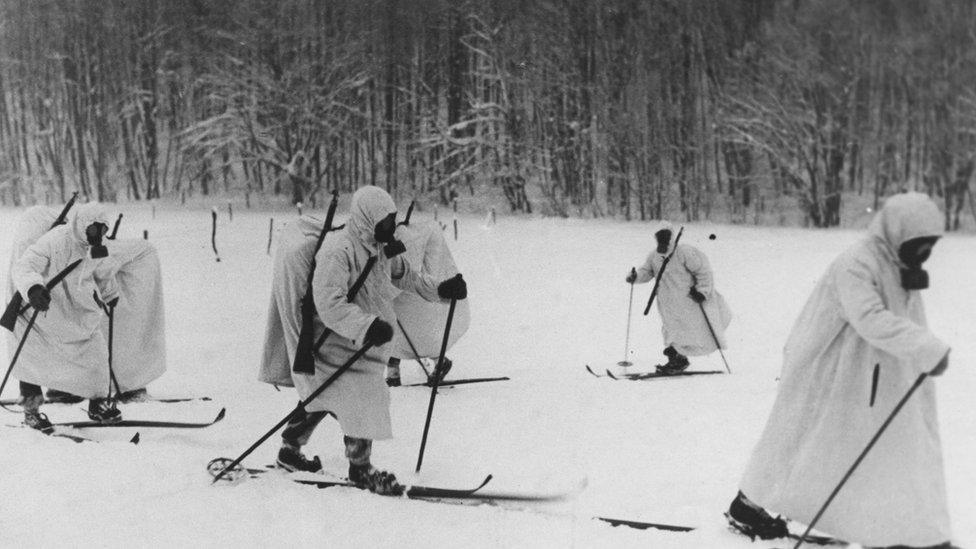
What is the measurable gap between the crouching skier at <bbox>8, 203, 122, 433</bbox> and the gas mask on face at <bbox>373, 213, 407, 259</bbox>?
7.23 ft

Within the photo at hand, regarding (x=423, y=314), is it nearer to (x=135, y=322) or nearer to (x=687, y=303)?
(x=135, y=322)

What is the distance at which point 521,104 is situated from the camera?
14234mm

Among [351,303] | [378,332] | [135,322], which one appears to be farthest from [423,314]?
[378,332]

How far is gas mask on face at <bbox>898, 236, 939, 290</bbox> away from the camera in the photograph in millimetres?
2605

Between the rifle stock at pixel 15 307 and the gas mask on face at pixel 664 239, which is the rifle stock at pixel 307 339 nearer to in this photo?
the rifle stock at pixel 15 307

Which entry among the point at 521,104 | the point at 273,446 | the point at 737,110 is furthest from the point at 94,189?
the point at 737,110

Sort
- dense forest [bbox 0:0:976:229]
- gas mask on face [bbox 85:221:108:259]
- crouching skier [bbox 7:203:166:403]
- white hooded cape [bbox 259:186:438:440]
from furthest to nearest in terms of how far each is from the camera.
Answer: dense forest [bbox 0:0:976:229] < crouching skier [bbox 7:203:166:403] < gas mask on face [bbox 85:221:108:259] < white hooded cape [bbox 259:186:438:440]

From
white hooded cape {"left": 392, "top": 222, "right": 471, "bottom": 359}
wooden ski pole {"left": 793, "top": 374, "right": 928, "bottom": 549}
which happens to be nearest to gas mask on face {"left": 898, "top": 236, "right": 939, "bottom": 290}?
wooden ski pole {"left": 793, "top": 374, "right": 928, "bottom": 549}

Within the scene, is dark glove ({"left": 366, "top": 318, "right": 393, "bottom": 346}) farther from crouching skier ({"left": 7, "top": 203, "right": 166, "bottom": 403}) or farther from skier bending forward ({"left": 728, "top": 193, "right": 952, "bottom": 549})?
crouching skier ({"left": 7, "top": 203, "right": 166, "bottom": 403})

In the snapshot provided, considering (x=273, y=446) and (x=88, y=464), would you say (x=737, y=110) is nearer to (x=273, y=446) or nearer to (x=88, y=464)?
(x=273, y=446)

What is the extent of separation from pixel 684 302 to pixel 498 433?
251cm

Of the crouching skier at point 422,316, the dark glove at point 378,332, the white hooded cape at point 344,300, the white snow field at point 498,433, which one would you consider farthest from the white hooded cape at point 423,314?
the dark glove at point 378,332

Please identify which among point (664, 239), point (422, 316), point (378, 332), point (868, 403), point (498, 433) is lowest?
point (498, 433)

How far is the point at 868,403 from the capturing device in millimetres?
2693
